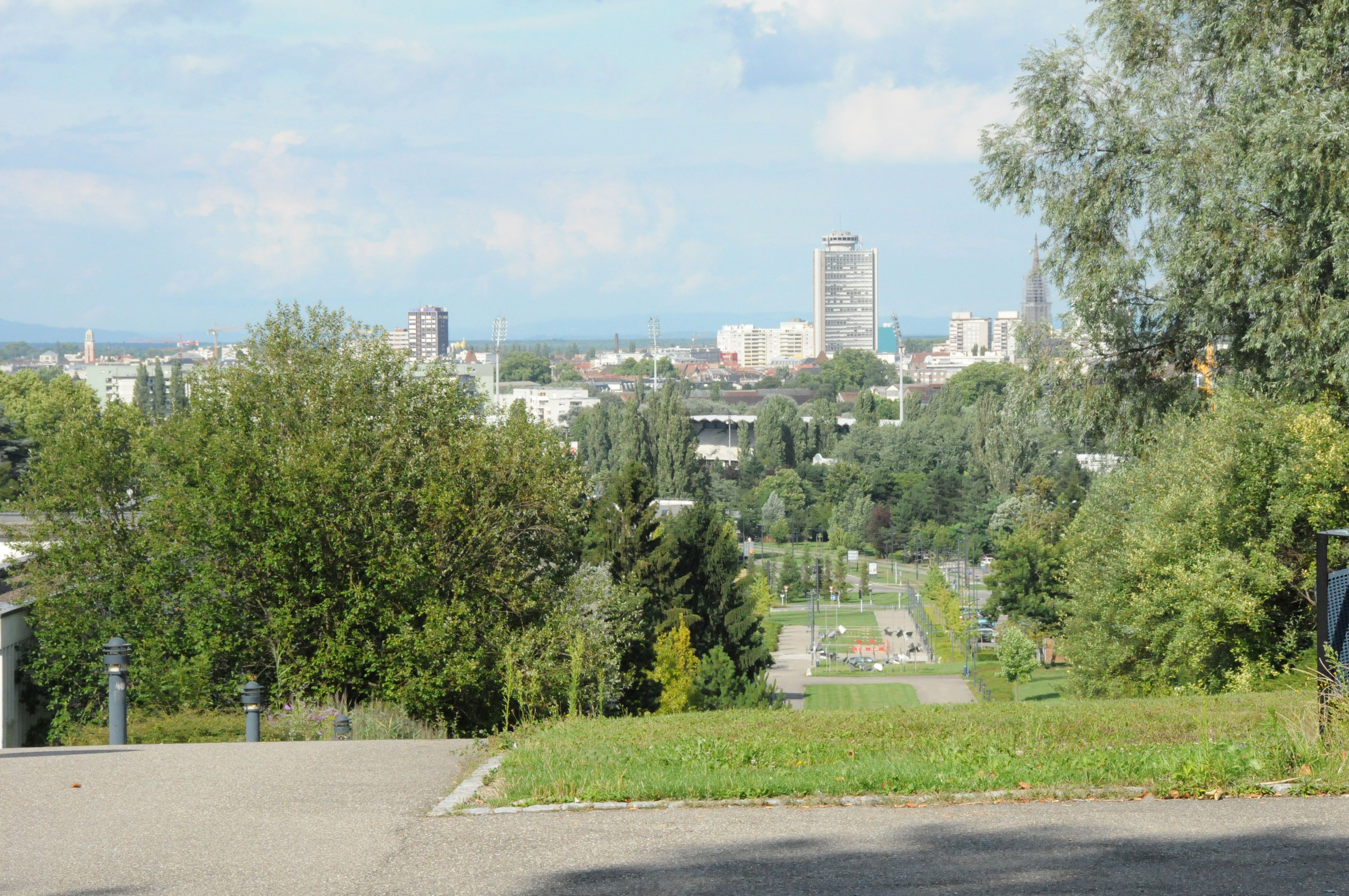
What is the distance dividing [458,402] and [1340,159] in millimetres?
13351

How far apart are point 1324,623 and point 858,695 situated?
4347 cm

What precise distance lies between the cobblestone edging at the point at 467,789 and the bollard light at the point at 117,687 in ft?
14.1

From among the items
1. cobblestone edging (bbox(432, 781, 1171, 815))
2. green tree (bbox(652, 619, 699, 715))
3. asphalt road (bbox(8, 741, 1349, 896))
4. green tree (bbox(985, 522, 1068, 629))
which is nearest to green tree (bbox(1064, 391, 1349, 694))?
cobblestone edging (bbox(432, 781, 1171, 815))

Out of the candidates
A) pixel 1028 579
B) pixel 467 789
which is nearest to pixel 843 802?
pixel 467 789

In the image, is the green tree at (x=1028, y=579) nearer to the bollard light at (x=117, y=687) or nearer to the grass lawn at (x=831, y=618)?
the grass lawn at (x=831, y=618)

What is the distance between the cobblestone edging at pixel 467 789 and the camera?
6.35 meters

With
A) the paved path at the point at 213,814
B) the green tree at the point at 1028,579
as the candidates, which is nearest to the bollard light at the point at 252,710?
the paved path at the point at 213,814

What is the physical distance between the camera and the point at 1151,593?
52.7 ft

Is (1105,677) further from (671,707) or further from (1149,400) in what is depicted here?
(671,707)

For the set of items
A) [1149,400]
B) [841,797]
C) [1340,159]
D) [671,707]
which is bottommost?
[671,707]

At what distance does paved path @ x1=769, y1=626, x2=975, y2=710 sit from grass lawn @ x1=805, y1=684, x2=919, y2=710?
31cm

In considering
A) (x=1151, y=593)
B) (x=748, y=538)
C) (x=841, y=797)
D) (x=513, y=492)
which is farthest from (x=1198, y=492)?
(x=748, y=538)

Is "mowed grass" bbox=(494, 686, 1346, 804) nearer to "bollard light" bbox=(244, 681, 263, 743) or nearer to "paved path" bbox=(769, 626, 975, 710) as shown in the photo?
"bollard light" bbox=(244, 681, 263, 743)

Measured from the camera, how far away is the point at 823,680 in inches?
2140
